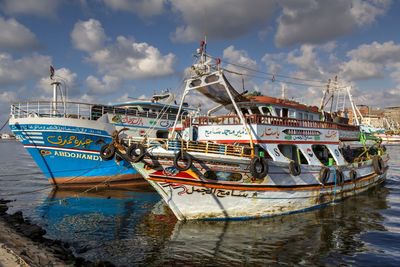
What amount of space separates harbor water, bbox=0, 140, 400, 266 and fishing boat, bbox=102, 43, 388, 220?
28.9 inches

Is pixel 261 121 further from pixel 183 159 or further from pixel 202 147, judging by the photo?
pixel 183 159

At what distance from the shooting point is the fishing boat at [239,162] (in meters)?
12.5

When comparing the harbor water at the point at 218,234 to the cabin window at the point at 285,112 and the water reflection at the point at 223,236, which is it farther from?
the cabin window at the point at 285,112

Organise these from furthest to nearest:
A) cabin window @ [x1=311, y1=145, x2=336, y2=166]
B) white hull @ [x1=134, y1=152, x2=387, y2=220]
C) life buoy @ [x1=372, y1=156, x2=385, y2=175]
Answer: life buoy @ [x1=372, y1=156, x2=385, y2=175], cabin window @ [x1=311, y1=145, x2=336, y2=166], white hull @ [x1=134, y1=152, x2=387, y2=220]

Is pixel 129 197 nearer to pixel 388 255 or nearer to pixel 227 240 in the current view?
pixel 227 240

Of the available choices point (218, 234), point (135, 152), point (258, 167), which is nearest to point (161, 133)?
point (135, 152)

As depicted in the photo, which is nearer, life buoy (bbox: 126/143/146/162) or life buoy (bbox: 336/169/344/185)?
life buoy (bbox: 126/143/146/162)

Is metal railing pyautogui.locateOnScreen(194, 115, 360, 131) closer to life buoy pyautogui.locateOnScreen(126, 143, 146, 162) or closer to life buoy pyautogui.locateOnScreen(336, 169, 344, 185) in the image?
life buoy pyautogui.locateOnScreen(336, 169, 344, 185)

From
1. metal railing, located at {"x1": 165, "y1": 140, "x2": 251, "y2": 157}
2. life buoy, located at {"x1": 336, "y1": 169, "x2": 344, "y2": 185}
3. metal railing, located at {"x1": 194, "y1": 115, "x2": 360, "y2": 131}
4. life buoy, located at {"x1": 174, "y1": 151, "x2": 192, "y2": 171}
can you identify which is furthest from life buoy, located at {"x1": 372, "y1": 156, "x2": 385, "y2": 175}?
life buoy, located at {"x1": 174, "y1": 151, "x2": 192, "y2": 171}

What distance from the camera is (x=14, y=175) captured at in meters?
30.1

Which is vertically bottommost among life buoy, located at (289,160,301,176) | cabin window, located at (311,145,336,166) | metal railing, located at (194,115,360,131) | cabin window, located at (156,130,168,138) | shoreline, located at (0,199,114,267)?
shoreline, located at (0,199,114,267)

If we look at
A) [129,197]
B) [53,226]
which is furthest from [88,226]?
[129,197]

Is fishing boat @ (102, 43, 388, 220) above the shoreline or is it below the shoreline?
above

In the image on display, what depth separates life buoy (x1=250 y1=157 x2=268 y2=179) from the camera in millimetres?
12352
